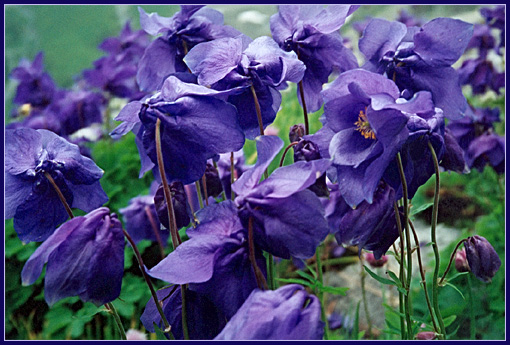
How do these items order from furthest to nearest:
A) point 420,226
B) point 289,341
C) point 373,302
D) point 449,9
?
point 449,9
point 420,226
point 373,302
point 289,341

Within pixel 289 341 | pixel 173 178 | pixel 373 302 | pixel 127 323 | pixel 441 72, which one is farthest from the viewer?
pixel 373 302

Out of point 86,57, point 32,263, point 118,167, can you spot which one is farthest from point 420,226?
point 86,57

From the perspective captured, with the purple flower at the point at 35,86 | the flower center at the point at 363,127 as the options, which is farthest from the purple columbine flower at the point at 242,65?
the purple flower at the point at 35,86

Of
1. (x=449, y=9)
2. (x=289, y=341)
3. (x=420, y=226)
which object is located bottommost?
(x=420, y=226)

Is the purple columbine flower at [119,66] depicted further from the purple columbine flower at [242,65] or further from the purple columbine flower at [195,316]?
the purple columbine flower at [195,316]

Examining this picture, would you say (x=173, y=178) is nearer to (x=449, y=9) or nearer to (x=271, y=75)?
(x=271, y=75)

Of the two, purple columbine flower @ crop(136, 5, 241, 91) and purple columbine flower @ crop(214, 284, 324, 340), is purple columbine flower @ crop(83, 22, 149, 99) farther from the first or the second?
purple columbine flower @ crop(214, 284, 324, 340)
